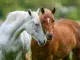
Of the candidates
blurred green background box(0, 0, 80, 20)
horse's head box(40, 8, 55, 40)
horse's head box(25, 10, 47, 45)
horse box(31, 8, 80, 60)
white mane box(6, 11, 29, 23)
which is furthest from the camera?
blurred green background box(0, 0, 80, 20)

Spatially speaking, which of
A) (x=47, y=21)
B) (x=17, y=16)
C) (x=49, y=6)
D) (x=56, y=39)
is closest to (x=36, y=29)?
(x=17, y=16)

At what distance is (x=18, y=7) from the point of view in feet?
89.9

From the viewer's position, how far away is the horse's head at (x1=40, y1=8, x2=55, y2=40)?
7.78 meters

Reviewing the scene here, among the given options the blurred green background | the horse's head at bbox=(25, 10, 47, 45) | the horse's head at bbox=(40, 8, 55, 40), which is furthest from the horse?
the blurred green background

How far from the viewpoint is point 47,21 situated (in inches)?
313

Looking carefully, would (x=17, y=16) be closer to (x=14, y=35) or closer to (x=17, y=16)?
(x=17, y=16)

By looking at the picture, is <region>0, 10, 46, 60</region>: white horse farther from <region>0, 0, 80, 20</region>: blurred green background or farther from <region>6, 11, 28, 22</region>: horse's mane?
<region>0, 0, 80, 20</region>: blurred green background

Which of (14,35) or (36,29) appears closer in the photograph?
(36,29)

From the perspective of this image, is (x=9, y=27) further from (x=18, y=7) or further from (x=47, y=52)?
(x=18, y=7)

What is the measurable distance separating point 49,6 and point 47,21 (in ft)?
62.5

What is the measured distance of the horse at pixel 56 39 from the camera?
7989mm

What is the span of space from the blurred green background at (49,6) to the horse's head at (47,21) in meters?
16.7

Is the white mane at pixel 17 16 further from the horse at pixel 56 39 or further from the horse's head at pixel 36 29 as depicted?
the horse at pixel 56 39

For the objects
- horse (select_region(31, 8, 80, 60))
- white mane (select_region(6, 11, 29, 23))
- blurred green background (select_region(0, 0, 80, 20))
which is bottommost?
blurred green background (select_region(0, 0, 80, 20))
